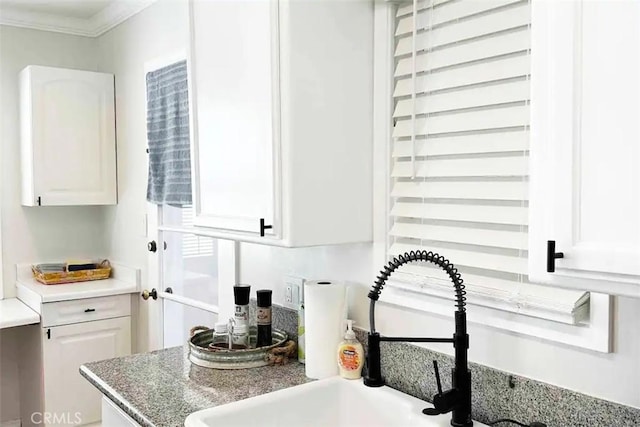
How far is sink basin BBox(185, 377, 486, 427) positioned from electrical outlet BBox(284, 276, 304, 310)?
1.32 feet

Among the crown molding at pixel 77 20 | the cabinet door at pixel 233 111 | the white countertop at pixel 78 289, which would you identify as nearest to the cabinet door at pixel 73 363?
the white countertop at pixel 78 289

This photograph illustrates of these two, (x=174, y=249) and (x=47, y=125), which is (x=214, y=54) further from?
(x=47, y=125)

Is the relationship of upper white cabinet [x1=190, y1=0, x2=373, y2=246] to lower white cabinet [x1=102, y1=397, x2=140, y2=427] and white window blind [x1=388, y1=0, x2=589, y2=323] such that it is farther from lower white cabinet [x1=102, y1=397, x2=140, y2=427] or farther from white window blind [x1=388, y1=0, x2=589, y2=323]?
lower white cabinet [x1=102, y1=397, x2=140, y2=427]

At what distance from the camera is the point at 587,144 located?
1.00 m

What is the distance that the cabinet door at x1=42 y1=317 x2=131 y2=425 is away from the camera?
10.8ft

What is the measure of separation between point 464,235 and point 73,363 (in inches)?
101

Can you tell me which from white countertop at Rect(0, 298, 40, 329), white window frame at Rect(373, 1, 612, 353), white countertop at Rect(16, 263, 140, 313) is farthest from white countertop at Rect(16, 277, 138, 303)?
white window frame at Rect(373, 1, 612, 353)

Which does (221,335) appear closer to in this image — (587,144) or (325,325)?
(325,325)

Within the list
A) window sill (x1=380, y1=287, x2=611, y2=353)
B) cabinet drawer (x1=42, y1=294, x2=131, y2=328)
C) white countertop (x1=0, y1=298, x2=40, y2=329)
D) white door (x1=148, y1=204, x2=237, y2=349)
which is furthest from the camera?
cabinet drawer (x1=42, y1=294, x2=131, y2=328)

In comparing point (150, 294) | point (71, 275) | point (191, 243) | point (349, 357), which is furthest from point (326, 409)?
point (71, 275)

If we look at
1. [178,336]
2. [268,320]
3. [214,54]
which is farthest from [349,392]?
[178,336]

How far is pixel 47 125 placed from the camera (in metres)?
3.57

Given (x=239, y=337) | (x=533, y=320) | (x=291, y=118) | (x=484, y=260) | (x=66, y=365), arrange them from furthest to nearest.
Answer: (x=66, y=365) → (x=239, y=337) → (x=291, y=118) → (x=484, y=260) → (x=533, y=320)

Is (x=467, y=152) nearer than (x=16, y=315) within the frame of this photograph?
Yes
